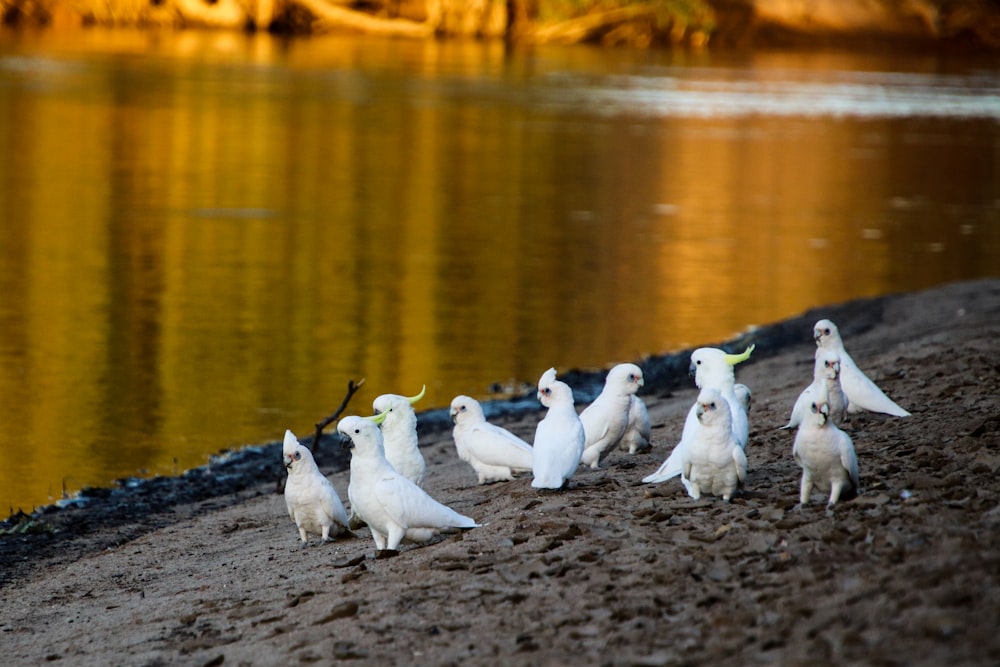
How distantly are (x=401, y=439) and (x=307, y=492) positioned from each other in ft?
2.18

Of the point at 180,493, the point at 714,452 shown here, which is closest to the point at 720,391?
the point at 714,452

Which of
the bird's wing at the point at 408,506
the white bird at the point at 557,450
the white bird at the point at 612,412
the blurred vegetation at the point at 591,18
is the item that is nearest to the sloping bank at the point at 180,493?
the white bird at the point at 612,412

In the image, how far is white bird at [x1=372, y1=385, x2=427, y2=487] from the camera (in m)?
6.85

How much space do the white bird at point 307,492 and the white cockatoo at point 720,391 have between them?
55.9 inches

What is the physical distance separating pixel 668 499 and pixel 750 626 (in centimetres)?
164

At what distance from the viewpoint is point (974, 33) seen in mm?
67125

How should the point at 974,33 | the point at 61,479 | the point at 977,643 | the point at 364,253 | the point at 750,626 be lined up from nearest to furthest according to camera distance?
1. the point at 977,643
2. the point at 750,626
3. the point at 61,479
4. the point at 364,253
5. the point at 974,33

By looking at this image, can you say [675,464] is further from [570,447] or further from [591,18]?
[591,18]

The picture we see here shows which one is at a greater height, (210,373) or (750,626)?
(750,626)

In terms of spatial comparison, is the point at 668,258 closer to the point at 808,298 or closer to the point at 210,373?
the point at 808,298

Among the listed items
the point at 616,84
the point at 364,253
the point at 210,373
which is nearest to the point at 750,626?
the point at 210,373

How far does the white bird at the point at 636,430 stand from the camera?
7395mm

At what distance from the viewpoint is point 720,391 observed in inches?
255

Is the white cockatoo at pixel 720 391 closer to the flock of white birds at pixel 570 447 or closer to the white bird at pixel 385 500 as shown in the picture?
the flock of white birds at pixel 570 447
